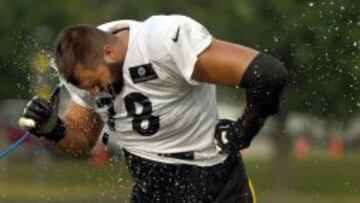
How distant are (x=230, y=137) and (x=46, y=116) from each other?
2.64 ft

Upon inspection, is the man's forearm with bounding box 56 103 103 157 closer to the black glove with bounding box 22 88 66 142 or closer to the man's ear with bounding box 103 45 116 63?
the black glove with bounding box 22 88 66 142

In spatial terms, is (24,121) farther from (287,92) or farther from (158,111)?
(287,92)

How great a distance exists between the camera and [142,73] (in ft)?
16.8

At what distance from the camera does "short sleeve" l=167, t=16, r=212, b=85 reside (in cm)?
494

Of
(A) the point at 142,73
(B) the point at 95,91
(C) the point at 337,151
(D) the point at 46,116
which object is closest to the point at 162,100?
(A) the point at 142,73

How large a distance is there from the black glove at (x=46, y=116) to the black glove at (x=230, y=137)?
712mm

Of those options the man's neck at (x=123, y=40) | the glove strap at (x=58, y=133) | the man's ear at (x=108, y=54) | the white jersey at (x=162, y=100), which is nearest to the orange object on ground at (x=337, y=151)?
the glove strap at (x=58, y=133)

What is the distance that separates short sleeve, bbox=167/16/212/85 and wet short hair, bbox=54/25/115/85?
12.7 inches

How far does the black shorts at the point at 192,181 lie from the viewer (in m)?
5.38

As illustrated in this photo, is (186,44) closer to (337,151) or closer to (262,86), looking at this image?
(262,86)

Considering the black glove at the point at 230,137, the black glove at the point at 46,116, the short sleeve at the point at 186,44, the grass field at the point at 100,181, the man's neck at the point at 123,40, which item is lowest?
the grass field at the point at 100,181

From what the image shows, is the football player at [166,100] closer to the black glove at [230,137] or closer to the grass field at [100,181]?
the black glove at [230,137]

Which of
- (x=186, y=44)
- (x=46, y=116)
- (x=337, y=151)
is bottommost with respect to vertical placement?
(x=337, y=151)

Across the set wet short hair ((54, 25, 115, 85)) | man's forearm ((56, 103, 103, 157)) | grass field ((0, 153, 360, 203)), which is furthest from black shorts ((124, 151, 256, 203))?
grass field ((0, 153, 360, 203))
